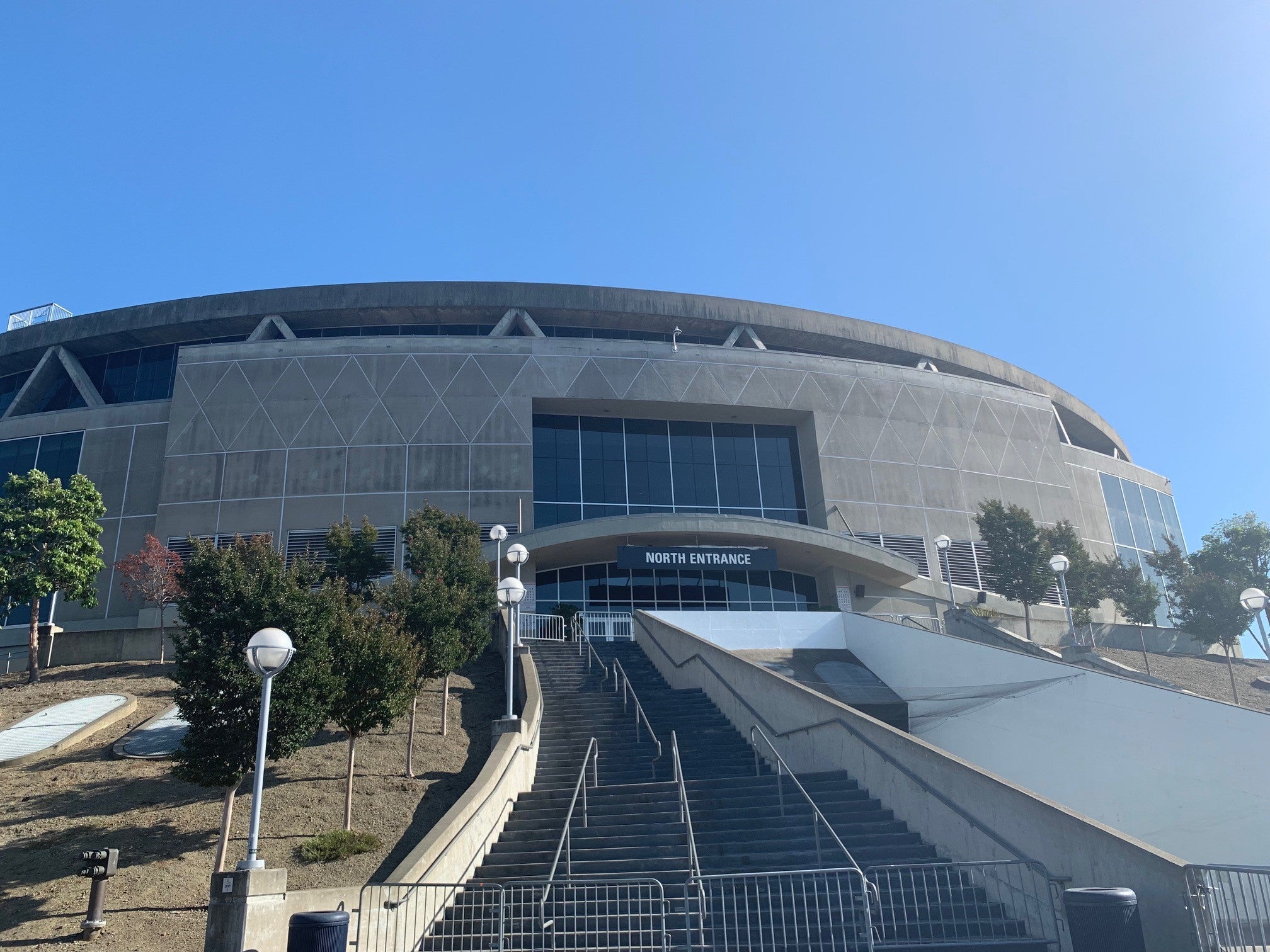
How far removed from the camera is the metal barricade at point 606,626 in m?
28.0

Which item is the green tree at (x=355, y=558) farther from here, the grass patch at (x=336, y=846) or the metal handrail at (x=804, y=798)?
the metal handrail at (x=804, y=798)

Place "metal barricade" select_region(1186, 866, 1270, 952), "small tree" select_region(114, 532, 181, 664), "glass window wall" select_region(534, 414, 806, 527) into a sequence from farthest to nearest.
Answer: "glass window wall" select_region(534, 414, 806, 527) → "small tree" select_region(114, 532, 181, 664) → "metal barricade" select_region(1186, 866, 1270, 952)

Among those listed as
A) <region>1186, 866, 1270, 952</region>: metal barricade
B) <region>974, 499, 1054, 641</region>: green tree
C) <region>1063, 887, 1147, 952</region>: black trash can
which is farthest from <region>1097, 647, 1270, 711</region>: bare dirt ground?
<region>1063, 887, 1147, 952</region>: black trash can

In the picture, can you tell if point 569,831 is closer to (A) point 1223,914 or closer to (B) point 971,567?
(A) point 1223,914

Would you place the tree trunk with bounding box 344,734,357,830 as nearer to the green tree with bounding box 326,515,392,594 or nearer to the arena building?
the green tree with bounding box 326,515,392,594

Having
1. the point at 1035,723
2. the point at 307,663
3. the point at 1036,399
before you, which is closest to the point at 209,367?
the point at 307,663

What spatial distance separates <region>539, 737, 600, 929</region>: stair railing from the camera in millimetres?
8789

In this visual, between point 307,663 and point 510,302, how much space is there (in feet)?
88.4

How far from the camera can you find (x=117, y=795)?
13523 mm

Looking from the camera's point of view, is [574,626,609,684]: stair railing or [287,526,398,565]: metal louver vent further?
[287,526,398,565]: metal louver vent

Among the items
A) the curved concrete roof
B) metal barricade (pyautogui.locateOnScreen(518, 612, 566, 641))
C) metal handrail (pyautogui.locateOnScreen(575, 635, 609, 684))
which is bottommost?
metal handrail (pyautogui.locateOnScreen(575, 635, 609, 684))

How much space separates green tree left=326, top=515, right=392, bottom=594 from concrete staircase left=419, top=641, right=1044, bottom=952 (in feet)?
31.1

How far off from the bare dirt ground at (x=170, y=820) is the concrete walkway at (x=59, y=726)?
0.65 feet

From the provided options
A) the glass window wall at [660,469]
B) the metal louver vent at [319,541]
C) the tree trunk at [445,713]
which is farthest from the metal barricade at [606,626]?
the tree trunk at [445,713]
